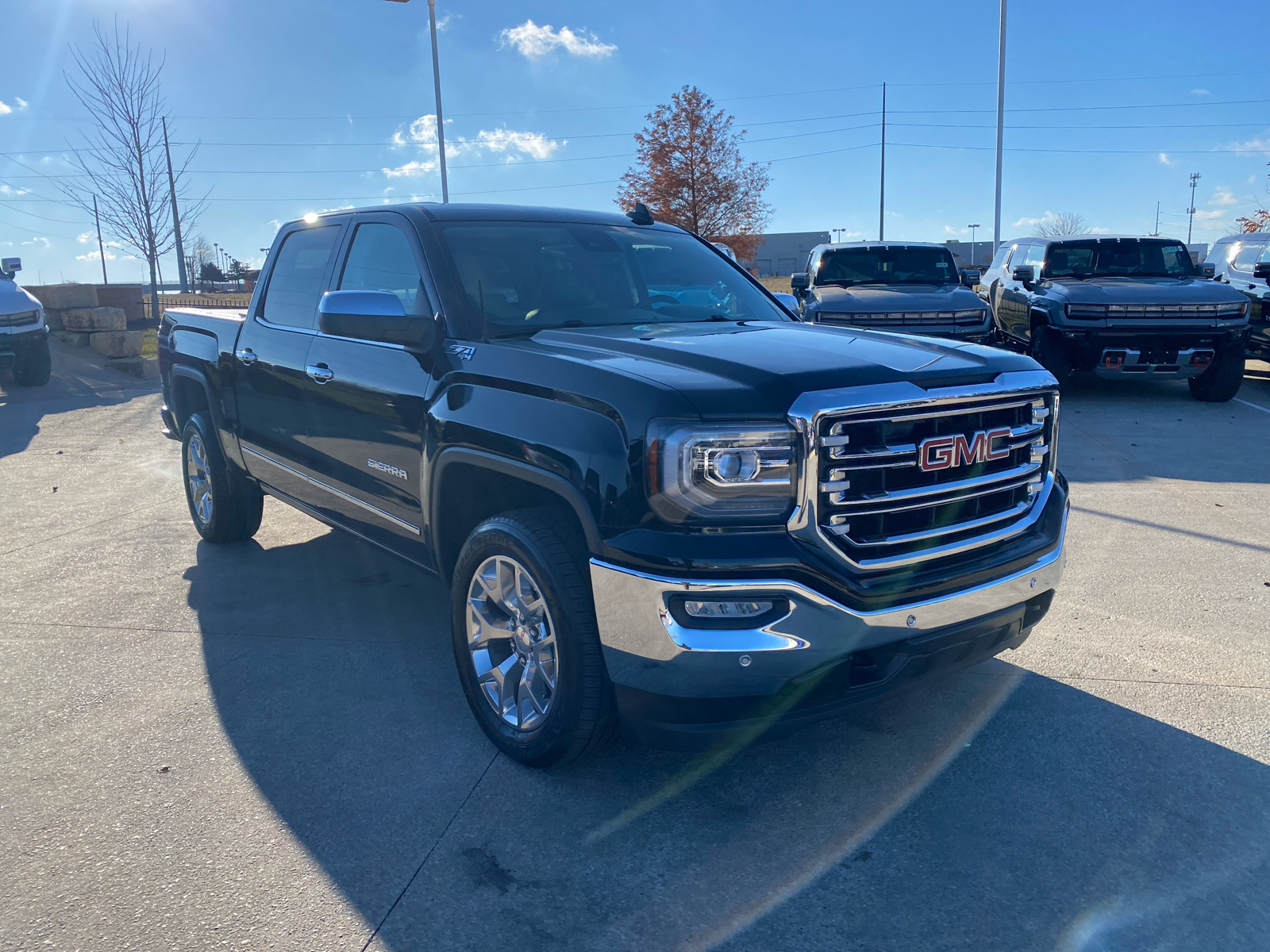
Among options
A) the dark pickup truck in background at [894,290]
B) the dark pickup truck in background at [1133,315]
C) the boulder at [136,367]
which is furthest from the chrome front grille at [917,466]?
the boulder at [136,367]

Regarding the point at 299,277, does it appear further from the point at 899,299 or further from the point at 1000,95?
the point at 1000,95

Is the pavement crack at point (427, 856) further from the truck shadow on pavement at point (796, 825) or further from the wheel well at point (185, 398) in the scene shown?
the wheel well at point (185, 398)

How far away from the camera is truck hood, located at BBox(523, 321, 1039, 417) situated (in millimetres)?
2709

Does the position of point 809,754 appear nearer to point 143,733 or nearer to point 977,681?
point 977,681

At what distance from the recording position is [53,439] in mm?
10086

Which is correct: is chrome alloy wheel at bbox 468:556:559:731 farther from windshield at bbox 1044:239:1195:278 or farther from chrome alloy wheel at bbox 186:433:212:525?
windshield at bbox 1044:239:1195:278

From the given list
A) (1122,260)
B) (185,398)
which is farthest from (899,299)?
(185,398)

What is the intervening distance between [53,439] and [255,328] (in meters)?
6.41

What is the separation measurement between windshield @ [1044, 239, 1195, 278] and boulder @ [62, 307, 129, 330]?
14.3m

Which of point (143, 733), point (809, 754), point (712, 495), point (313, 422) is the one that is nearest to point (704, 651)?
point (712, 495)

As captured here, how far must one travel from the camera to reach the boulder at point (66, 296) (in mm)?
17875

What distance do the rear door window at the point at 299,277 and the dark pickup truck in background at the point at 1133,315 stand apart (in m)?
8.31

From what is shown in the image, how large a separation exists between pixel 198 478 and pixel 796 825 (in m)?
4.53

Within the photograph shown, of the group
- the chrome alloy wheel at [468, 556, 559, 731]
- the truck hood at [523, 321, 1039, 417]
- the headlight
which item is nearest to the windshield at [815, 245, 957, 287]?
the truck hood at [523, 321, 1039, 417]
